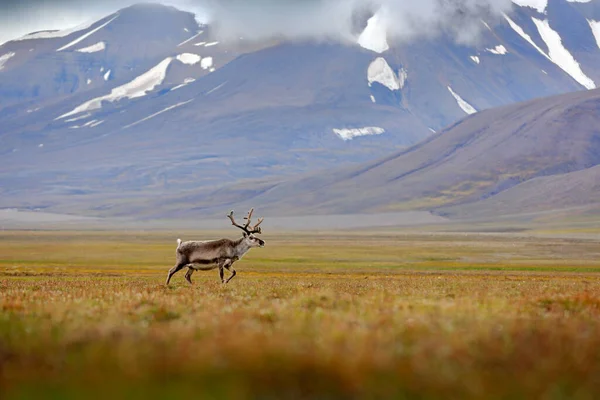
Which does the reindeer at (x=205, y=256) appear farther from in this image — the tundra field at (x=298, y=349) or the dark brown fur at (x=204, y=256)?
the tundra field at (x=298, y=349)

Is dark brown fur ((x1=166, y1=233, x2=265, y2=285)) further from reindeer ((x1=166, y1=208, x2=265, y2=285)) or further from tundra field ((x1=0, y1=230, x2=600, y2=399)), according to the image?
tundra field ((x1=0, y1=230, x2=600, y2=399))

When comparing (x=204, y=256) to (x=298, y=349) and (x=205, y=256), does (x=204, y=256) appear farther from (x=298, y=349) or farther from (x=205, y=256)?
(x=298, y=349)

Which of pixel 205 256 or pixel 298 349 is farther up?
pixel 205 256

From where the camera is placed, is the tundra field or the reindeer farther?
the reindeer

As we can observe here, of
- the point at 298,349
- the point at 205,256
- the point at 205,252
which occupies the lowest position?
the point at 298,349

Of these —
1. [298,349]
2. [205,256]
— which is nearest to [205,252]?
[205,256]

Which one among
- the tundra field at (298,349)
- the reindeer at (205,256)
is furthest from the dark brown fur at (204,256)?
the tundra field at (298,349)

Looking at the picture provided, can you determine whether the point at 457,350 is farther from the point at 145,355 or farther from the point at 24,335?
the point at 24,335


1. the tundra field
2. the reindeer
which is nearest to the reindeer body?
the reindeer

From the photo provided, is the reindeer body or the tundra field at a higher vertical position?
the reindeer body

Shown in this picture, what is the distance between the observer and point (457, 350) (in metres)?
10.2

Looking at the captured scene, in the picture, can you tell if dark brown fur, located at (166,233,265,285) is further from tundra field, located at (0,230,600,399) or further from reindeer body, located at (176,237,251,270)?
tundra field, located at (0,230,600,399)

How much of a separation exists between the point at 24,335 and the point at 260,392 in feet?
12.9

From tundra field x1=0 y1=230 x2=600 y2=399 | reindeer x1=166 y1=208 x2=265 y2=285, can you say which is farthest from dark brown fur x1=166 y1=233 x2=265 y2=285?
tundra field x1=0 y1=230 x2=600 y2=399
